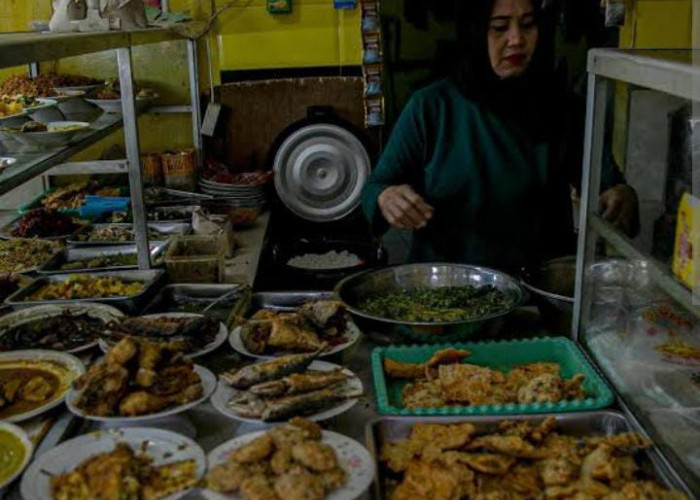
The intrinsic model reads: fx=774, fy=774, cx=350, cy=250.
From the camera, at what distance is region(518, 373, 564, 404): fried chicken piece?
78.5 inches

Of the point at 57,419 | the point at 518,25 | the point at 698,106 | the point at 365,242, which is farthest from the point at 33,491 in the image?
the point at 365,242

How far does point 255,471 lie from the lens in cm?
165

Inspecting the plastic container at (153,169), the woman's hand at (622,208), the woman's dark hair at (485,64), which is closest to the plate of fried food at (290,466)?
the woman's hand at (622,208)

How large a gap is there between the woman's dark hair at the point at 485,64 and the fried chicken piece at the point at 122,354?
213 centimetres

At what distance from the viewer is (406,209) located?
3.11 m

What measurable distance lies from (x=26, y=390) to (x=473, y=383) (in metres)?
1.22

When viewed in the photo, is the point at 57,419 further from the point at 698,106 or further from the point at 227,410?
the point at 698,106

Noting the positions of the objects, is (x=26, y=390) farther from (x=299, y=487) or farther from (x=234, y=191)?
(x=234, y=191)

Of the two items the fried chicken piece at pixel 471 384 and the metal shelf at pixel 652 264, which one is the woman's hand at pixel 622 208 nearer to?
the metal shelf at pixel 652 264

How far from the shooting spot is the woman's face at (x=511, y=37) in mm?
3396

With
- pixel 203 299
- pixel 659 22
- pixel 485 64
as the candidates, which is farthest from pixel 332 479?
pixel 659 22

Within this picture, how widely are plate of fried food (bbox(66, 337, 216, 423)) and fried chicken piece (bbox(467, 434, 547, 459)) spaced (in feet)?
2.30

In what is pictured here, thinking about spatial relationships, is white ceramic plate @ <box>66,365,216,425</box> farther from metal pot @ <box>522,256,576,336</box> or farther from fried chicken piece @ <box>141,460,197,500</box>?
metal pot @ <box>522,256,576,336</box>

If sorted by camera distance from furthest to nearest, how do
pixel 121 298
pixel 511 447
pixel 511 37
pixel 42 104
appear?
pixel 42 104 < pixel 511 37 < pixel 121 298 < pixel 511 447
